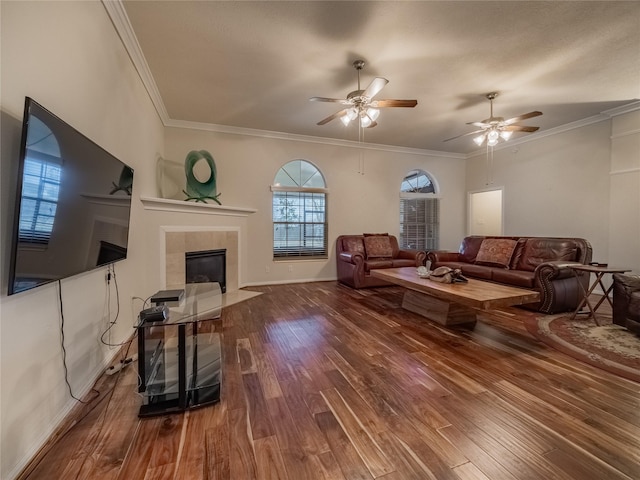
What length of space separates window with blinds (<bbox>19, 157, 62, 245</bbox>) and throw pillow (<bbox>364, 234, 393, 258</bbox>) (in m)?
4.68

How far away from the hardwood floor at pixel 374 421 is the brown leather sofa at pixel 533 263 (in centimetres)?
130

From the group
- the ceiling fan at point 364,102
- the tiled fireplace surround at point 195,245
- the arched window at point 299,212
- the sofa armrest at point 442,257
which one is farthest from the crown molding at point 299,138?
the sofa armrest at point 442,257

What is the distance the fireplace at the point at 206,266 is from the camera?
156 inches

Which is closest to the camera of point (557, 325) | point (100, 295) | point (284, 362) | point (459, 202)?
point (100, 295)

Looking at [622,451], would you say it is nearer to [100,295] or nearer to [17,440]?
[17,440]

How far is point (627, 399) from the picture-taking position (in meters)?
1.75

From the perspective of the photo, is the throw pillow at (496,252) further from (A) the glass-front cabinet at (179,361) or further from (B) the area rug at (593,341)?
(A) the glass-front cabinet at (179,361)

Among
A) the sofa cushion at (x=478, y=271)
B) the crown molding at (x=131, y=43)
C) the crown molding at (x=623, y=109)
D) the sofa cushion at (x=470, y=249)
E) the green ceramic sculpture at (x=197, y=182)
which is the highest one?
the crown molding at (x=623, y=109)

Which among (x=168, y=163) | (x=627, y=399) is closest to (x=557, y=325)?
(x=627, y=399)

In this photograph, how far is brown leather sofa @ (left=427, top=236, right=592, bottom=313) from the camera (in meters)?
3.47

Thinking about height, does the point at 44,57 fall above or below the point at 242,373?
above

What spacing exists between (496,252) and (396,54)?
3.50m

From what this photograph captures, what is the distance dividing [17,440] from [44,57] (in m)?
1.82

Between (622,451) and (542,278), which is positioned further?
(542,278)
